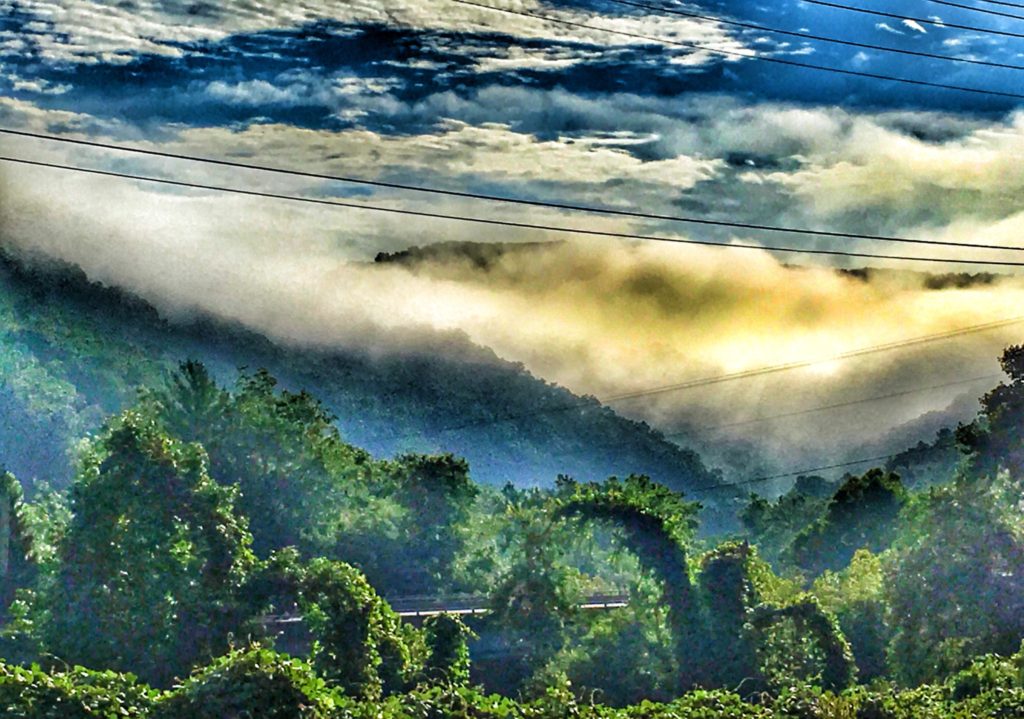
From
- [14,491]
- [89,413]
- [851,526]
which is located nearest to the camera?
[14,491]

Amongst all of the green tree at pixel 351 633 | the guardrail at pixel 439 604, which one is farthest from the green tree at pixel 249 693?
the guardrail at pixel 439 604

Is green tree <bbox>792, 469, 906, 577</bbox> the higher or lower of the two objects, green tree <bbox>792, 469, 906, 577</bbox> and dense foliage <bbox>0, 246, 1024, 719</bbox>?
the lower

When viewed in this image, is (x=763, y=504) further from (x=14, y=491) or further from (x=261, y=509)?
(x=14, y=491)

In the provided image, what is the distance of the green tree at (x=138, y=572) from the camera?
46.9ft

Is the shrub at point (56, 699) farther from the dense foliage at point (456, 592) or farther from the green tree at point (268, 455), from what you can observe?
the green tree at point (268, 455)

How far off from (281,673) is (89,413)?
4113 centimetres

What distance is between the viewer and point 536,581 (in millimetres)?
17938

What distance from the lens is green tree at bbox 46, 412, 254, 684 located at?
14305mm

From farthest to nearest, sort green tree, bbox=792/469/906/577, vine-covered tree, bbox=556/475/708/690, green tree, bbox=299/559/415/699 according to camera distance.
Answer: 1. green tree, bbox=792/469/906/577
2. vine-covered tree, bbox=556/475/708/690
3. green tree, bbox=299/559/415/699

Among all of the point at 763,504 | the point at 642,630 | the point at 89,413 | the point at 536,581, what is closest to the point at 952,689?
the point at 642,630

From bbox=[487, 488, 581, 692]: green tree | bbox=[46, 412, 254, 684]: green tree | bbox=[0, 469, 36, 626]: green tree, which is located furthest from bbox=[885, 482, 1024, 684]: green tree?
bbox=[0, 469, 36, 626]: green tree

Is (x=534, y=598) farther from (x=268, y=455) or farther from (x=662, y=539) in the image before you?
(x=268, y=455)

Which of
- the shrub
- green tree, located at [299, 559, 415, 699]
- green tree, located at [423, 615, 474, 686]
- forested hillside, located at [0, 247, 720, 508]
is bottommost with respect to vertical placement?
forested hillside, located at [0, 247, 720, 508]

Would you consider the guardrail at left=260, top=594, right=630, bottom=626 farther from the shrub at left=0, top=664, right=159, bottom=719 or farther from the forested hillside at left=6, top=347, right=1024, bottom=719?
the shrub at left=0, top=664, right=159, bottom=719
